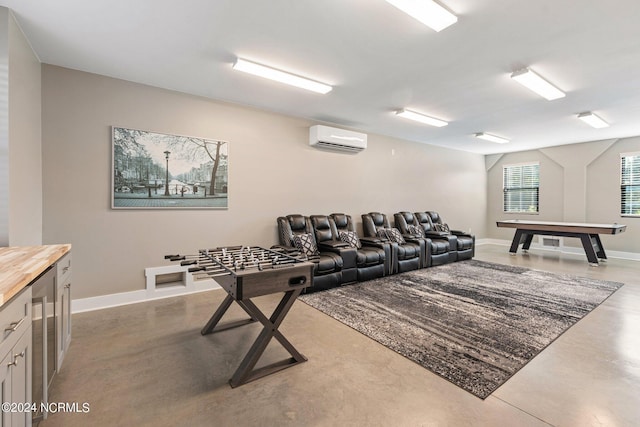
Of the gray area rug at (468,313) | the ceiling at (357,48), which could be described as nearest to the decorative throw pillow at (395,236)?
the gray area rug at (468,313)

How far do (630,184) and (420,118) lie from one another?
542 cm

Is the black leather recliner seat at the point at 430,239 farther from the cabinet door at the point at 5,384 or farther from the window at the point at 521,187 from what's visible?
the cabinet door at the point at 5,384

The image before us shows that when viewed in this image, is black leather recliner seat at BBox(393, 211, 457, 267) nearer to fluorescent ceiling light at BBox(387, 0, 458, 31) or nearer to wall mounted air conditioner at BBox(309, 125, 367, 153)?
wall mounted air conditioner at BBox(309, 125, 367, 153)

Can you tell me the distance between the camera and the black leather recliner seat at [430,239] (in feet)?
18.6

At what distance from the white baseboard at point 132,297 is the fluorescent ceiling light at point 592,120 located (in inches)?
251

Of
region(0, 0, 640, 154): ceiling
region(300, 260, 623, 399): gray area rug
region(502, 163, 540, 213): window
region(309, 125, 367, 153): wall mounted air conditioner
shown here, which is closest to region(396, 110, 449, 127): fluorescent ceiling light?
region(0, 0, 640, 154): ceiling

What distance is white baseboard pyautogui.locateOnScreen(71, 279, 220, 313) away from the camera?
331 centimetres

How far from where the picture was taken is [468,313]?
329cm

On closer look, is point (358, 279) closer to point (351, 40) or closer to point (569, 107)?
point (351, 40)

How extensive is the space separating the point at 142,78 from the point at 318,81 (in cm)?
208

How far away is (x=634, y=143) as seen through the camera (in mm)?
6418

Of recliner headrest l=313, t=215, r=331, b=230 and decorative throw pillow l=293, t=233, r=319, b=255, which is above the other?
recliner headrest l=313, t=215, r=331, b=230

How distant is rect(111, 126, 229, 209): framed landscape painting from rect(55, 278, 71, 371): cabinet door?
160 centimetres

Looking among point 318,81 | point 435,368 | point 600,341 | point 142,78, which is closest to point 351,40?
point 318,81
